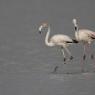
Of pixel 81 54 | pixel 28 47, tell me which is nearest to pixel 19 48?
pixel 28 47

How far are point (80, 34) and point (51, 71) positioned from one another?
0.78 m

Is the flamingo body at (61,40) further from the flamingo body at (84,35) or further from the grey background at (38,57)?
the grey background at (38,57)

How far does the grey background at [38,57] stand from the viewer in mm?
9805

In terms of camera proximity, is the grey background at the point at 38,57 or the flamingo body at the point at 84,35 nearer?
the grey background at the point at 38,57

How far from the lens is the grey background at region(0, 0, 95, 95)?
9805mm

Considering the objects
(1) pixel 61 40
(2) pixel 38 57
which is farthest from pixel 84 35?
(2) pixel 38 57

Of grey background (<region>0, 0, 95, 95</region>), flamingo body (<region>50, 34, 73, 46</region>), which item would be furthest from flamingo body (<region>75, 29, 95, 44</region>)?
grey background (<region>0, 0, 95, 95</region>)

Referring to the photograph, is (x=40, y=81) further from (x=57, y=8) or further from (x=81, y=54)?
(x=57, y=8)

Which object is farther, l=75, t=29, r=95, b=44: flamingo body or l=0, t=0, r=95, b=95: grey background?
l=75, t=29, r=95, b=44: flamingo body

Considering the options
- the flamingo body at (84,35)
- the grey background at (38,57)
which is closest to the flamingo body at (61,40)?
the flamingo body at (84,35)

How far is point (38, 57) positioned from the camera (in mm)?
12062

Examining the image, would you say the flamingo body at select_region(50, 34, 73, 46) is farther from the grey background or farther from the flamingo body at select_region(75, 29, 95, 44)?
the grey background

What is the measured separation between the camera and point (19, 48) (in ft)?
43.2

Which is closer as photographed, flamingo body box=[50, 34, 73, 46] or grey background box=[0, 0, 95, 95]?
grey background box=[0, 0, 95, 95]
